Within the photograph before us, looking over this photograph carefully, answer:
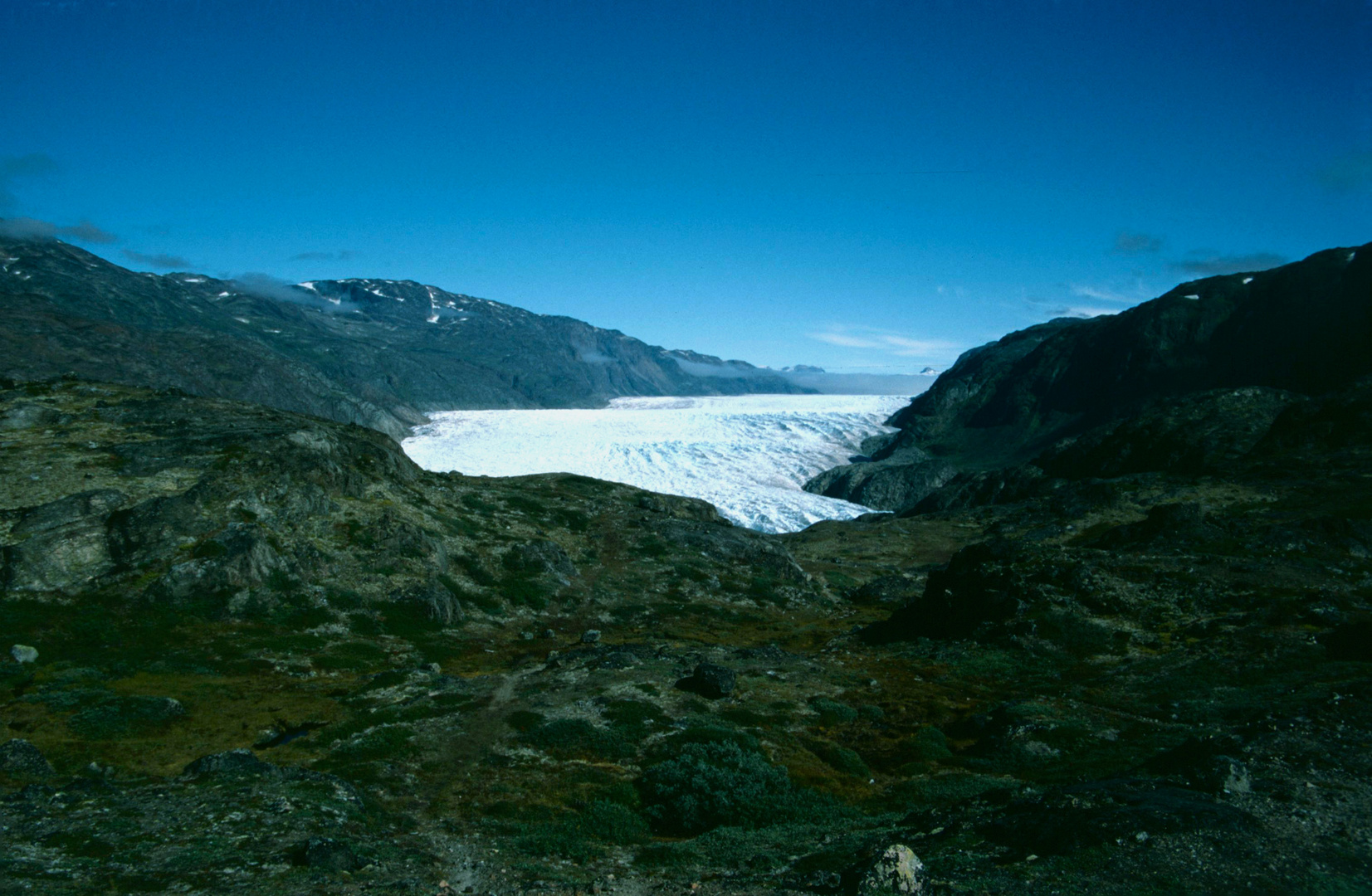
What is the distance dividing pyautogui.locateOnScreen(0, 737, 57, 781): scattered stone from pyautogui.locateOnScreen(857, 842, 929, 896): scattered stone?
83.4 feet

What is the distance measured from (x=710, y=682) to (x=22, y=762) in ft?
86.2

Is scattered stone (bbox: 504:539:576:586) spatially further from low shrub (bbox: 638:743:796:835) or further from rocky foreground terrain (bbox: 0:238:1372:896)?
low shrub (bbox: 638:743:796:835)

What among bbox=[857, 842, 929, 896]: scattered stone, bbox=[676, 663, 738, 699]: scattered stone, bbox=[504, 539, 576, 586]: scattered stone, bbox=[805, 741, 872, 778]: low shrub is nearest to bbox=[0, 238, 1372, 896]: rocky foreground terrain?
bbox=[857, 842, 929, 896]: scattered stone

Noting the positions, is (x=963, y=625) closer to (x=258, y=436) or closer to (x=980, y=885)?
(x=980, y=885)

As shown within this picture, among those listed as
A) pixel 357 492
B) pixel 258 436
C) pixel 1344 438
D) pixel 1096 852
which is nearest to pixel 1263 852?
pixel 1096 852

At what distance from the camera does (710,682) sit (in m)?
37.1

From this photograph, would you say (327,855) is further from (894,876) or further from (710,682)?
(710,682)

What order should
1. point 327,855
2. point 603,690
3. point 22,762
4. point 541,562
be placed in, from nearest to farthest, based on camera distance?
point 327,855 → point 22,762 → point 603,690 → point 541,562

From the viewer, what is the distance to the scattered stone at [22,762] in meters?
23.6

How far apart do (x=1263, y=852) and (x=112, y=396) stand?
9647 cm

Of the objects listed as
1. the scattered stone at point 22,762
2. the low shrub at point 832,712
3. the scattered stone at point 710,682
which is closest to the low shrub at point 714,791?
the low shrub at point 832,712

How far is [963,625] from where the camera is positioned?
53.3 m

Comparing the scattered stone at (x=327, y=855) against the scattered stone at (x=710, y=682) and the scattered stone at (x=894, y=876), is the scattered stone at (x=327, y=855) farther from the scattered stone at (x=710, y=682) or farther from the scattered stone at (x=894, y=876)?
the scattered stone at (x=710, y=682)

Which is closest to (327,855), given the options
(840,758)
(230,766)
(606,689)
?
(230,766)
